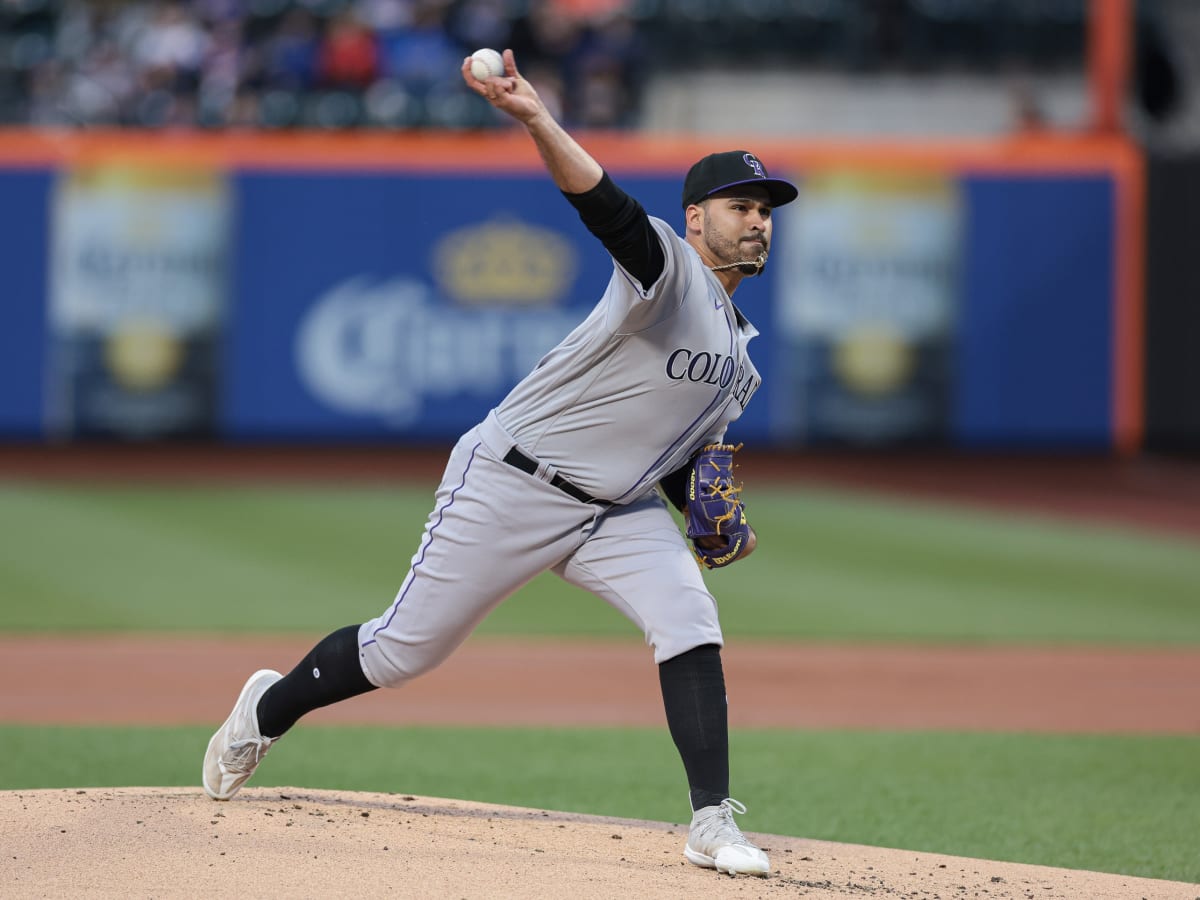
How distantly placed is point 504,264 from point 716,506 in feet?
40.3

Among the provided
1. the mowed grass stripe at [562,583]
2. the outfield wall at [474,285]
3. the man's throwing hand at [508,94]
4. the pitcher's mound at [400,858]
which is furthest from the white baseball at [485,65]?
the outfield wall at [474,285]

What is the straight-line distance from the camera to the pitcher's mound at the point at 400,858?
404cm

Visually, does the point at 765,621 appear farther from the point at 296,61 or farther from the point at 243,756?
the point at 296,61

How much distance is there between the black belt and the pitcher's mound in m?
0.90

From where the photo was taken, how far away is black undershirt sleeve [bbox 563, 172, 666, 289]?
407cm

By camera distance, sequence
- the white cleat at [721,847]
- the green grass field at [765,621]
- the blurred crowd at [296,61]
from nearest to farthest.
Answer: the white cleat at [721,847]
the green grass field at [765,621]
the blurred crowd at [296,61]

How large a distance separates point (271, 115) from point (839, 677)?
10689 mm

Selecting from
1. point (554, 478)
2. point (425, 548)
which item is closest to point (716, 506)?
point (554, 478)

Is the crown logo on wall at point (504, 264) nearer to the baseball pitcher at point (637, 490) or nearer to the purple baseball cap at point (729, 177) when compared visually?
the baseball pitcher at point (637, 490)

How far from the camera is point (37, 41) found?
1802 centimetres

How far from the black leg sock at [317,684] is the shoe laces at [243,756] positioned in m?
0.05

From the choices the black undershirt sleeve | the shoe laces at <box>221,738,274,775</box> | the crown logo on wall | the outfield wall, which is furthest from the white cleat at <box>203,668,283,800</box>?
the crown logo on wall

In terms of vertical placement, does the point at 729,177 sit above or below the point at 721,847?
above

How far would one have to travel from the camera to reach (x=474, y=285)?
16625mm
